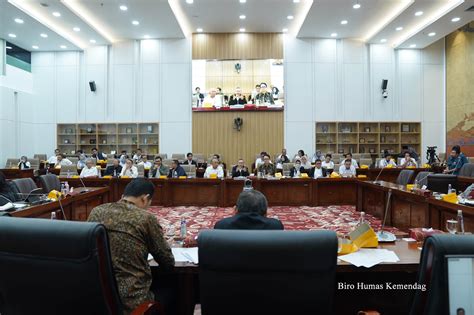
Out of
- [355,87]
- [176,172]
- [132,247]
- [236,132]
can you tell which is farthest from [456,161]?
[132,247]

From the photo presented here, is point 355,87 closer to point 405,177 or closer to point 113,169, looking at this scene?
point 405,177

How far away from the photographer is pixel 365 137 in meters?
11.9

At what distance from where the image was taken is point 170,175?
7520 mm

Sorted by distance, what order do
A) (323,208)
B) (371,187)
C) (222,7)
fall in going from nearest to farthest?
(371,187)
(323,208)
(222,7)

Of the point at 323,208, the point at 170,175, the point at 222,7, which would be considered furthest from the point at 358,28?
the point at 170,175

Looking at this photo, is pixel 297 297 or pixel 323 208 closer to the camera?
pixel 297 297

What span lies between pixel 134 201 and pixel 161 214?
4786mm

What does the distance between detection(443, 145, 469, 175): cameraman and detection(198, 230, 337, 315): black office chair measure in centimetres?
764

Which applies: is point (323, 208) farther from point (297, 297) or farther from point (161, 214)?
point (297, 297)

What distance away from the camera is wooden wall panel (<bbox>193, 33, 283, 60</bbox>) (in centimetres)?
1160

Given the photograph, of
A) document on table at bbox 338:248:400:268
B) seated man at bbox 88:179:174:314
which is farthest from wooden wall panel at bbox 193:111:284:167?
seated man at bbox 88:179:174:314

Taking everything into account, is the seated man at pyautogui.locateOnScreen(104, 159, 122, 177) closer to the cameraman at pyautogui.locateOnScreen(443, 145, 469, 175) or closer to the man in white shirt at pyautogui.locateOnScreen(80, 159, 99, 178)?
the man in white shirt at pyautogui.locateOnScreen(80, 159, 99, 178)

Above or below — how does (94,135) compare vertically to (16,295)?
above

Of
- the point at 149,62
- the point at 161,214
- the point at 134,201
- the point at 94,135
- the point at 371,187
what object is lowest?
the point at 161,214
